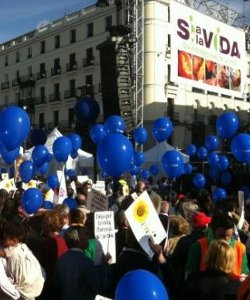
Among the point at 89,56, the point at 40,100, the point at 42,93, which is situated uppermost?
the point at 89,56

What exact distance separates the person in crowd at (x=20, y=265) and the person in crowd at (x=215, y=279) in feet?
3.49

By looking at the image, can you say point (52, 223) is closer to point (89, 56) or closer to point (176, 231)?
point (176, 231)

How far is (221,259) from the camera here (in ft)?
11.9

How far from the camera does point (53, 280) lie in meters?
4.34

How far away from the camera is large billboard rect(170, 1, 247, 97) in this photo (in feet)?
61.2

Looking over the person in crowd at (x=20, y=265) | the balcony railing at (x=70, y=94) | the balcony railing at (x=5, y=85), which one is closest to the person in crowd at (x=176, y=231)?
the person in crowd at (x=20, y=265)

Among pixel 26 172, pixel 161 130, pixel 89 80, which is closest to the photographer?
pixel 26 172

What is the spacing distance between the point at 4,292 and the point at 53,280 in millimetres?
637

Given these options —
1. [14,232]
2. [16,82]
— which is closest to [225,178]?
[14,232]

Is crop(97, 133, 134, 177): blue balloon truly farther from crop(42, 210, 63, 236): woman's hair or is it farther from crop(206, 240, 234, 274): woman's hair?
crop(206, 240, 234, 274): woman's hair

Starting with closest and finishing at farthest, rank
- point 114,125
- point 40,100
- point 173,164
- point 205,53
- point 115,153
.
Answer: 1. point 115,153
2. point 173,164
3. point 114,125
4. point 205,53
5. point 40,100

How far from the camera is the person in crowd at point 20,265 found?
3875 millimetres

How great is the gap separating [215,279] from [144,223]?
1485mm

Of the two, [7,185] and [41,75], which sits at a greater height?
[41,75]
